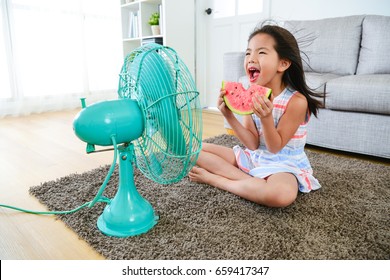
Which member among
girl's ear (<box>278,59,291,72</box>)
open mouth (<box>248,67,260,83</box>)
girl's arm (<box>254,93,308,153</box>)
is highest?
girl's ear (<box>278,59,291,72</box>)

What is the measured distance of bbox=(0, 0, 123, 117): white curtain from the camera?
341 cm

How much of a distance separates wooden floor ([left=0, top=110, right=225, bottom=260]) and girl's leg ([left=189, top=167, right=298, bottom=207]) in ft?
2.01

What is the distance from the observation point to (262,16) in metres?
3.23

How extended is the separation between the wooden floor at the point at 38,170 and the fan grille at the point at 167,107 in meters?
0.39

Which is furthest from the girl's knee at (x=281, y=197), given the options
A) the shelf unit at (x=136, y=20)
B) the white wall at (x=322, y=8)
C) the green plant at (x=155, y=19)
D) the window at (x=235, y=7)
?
the green plant at (x=155, y=19)

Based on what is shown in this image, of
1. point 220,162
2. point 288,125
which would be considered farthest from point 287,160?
point 220,162

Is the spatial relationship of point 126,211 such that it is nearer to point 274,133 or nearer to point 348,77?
point 274,133

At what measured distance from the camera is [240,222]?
44.5 inches

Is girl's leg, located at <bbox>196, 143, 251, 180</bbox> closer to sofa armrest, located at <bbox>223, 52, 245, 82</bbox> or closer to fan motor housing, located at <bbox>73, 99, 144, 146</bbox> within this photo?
fan motor housing, located at <bbox>73, 99, 144, 146</bbox>

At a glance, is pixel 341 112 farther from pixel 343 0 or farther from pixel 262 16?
pixel 262 16

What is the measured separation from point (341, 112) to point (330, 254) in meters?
1.30

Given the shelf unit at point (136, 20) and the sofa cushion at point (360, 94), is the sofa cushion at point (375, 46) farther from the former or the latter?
the shelf unit at point (136, 20)

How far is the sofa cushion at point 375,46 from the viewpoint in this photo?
2.26 m

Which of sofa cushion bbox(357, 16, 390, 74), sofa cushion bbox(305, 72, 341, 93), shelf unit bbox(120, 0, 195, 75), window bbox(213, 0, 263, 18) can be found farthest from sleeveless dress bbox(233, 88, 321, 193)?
shelf unit bbox(120, 0, 195, 75)
